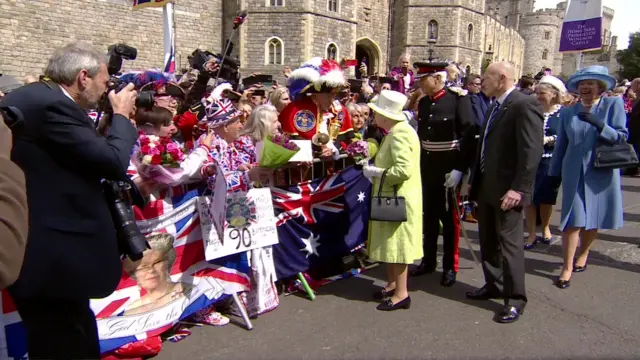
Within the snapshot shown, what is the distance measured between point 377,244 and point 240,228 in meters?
1.12

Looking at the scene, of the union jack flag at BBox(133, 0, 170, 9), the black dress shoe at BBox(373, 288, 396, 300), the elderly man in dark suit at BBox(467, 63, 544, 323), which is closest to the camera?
the elderly man in dark suit at BBox(467, 63, 544, 323)

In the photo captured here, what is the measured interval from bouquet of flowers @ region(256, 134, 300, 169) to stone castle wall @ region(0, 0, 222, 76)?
21.3 m

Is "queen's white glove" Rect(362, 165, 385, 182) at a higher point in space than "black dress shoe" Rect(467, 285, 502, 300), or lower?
higher

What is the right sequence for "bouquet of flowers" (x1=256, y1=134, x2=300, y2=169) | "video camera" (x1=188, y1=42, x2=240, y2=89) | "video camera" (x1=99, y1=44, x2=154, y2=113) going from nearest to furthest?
"video camera" (x1=99, y1=44, x2=154, y2=113)
"bouquet of flowers" (x1=256, y1=134, x2=300, y2=169)
"video camera" (x1=188, y1=42, x2=240, y2=89)

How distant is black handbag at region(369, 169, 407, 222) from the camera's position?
377 centimetres

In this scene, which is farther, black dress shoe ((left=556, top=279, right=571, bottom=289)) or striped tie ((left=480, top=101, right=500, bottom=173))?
black dress shoe ((left=556, top=279, right=571, bottom=289))

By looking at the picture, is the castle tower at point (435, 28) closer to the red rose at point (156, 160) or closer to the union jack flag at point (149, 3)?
the union jack flag at point (149, 3)

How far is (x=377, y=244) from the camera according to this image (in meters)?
3.92

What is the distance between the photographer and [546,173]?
5887 millimetres

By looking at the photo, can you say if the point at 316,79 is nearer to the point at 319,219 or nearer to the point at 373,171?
the point at 373,171

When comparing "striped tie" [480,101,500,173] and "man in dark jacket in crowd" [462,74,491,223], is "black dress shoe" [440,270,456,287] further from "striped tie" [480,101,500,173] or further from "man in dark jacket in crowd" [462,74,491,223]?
"striped tie" [480,101,500,173]

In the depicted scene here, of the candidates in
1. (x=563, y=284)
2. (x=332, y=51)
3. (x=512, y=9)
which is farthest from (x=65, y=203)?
(x=512, y=9)

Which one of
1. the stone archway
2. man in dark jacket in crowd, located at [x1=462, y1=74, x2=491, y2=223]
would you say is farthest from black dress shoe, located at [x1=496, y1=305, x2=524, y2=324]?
the stone archway

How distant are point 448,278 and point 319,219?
4.44 feet
